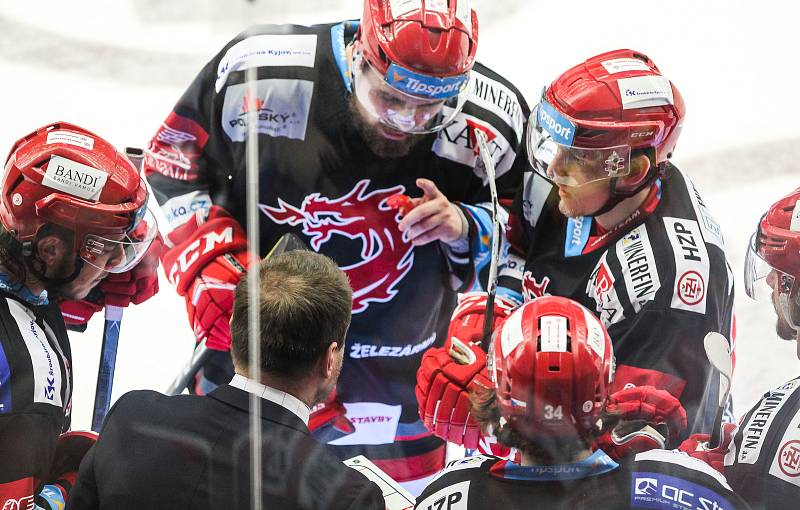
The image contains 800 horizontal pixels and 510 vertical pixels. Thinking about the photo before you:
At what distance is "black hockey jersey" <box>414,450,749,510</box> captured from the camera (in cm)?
134

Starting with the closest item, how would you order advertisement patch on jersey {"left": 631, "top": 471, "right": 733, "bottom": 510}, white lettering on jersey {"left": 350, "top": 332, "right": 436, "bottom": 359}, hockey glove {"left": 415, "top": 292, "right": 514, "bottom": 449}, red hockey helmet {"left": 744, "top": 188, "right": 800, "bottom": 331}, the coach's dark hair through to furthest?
advertisement patch on jersey {"left": 631, "top": 471, "right": 733, "bottom": 510}, the coach's dark hair, red hockey helmet {"left": 744, "top": 188, "right": 800, "bottom": 331}, hockey glove {"left": 415, "top": 292, "right": 514, "bottom": 449}, white lettering on jersey {"left": 350, "top": 332, "right": 436, "bottom": 359}

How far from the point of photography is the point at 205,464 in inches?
53.6

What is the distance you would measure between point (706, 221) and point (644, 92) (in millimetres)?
263

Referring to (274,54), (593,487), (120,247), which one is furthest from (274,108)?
(593,487)

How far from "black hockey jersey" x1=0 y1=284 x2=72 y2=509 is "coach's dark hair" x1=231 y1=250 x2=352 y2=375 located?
12.0 inches

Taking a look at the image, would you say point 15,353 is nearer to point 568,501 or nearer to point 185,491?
point 185,491

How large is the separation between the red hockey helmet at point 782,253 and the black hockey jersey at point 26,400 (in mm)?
1142

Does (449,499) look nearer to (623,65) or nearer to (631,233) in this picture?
(631,233)

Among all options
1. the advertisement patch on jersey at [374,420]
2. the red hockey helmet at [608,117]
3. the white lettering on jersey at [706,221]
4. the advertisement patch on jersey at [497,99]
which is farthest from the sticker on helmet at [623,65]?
the advertisement patch on jersey at [374,420]

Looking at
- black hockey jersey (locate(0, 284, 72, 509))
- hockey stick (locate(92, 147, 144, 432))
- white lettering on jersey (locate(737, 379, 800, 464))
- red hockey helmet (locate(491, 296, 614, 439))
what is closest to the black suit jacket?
black hockey jersey (locate(0, 284, 72, 509))

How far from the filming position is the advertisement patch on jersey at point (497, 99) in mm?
2092

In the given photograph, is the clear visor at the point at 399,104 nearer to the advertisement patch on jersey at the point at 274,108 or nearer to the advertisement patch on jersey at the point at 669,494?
the advertisement patch on jersey at the point at 274,108

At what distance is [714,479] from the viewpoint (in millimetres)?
1390

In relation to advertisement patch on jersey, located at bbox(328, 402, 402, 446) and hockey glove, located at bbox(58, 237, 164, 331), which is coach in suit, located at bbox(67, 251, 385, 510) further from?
advertisement patch on jersey, located at bbox(328, 402, 402, 446)
